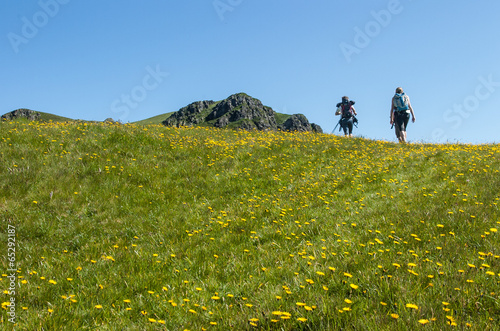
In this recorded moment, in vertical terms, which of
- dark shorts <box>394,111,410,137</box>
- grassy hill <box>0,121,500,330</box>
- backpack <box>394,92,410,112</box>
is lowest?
grassy hill <box>0,121,500,330</box>

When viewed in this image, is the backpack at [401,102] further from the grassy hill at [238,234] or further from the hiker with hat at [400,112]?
the grassy hill at [238,234]

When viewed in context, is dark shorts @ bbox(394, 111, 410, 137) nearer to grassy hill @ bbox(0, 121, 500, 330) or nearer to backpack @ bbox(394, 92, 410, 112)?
backpack @ bbox(394, 92, 410, 112)

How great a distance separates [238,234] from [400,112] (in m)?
16.3

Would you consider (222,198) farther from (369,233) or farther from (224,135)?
(224,135)

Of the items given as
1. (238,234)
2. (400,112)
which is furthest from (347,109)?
(238,234)

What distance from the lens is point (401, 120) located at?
734 inches

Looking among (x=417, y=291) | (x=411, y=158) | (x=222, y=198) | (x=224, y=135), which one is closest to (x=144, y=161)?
(x=222, y=198)

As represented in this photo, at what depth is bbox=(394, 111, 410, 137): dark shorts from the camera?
18.5 metres

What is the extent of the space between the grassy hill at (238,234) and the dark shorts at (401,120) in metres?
6.53

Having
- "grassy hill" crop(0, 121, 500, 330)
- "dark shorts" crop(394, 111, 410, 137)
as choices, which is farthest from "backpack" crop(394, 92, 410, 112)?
"grassy hill" crop(0, 121, 500, 330)

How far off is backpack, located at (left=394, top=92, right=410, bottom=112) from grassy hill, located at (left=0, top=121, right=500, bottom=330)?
6.38 meters

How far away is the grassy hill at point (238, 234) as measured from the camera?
3160 millimetres

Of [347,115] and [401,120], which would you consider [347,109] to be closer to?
[347,115]

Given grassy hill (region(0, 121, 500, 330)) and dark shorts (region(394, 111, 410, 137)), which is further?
dark shorts (region(394, 111, 410, 137))
